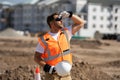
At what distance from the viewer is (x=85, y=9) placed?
102 metres

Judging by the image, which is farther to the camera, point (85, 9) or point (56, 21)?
point (85, 9)

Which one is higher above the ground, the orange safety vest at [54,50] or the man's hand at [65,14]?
the man's hand at [65,14]

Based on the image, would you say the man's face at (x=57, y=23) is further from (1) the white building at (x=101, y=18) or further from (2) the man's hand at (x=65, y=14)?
(1) the white building at (x=101, y=18)

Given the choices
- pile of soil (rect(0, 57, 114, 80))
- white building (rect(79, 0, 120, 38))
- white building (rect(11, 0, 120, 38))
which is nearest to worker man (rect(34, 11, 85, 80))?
pile of soil (rect(0, 57, 114, 80))

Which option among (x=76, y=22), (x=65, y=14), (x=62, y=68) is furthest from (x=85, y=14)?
(x=62, y=68)

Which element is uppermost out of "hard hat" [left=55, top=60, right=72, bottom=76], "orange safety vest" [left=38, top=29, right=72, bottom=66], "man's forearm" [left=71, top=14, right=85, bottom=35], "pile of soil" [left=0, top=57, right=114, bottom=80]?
"man's forearm" [left=71, top=14, right=85, bottom=35]

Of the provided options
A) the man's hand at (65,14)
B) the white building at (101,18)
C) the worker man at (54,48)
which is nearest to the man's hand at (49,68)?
the worker man at (54,48)

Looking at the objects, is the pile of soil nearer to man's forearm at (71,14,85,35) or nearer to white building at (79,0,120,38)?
man's forearm at (71,14,85,35)

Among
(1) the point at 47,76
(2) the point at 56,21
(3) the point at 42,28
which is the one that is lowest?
(3) the point at 42,28

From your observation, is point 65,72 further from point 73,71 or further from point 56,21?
point 73,71

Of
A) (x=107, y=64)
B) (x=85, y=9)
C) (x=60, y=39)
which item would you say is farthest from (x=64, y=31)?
(x=85, y=9)

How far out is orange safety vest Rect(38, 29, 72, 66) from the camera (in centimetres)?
578

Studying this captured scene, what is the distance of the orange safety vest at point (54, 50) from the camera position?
19.0 ft

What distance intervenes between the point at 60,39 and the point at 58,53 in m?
0.22
